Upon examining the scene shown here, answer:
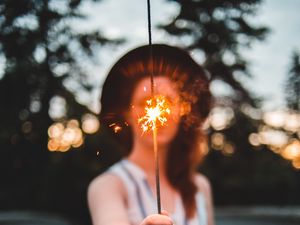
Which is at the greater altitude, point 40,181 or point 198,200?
point 198,200

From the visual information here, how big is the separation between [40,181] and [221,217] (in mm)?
5013

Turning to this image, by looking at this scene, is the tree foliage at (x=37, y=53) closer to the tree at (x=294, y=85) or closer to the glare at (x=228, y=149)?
the tree at (x=294, y=85)

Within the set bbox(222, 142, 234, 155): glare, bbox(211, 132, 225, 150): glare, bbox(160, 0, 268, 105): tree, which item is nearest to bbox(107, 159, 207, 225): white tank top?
bbox(160, 0, 268, 105): tree

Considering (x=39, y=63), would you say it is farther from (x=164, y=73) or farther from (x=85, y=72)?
(x=164, y=73)

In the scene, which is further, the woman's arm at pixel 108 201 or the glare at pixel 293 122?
the glare at pixel 293 122

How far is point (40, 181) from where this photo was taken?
10352mm

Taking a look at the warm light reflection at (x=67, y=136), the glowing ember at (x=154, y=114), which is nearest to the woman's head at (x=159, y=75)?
the glowing ember at (x=154, y=114)

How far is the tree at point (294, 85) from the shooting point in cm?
1208

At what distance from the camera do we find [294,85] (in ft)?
39.9

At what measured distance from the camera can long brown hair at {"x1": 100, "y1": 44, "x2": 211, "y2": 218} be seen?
4.64 ft

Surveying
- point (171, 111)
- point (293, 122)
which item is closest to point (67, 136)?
point (171, 111)

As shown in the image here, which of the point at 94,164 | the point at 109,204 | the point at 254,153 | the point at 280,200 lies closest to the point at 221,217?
the point at 94,164

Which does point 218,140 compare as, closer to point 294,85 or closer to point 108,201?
point 294,85

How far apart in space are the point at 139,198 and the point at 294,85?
11.3m
